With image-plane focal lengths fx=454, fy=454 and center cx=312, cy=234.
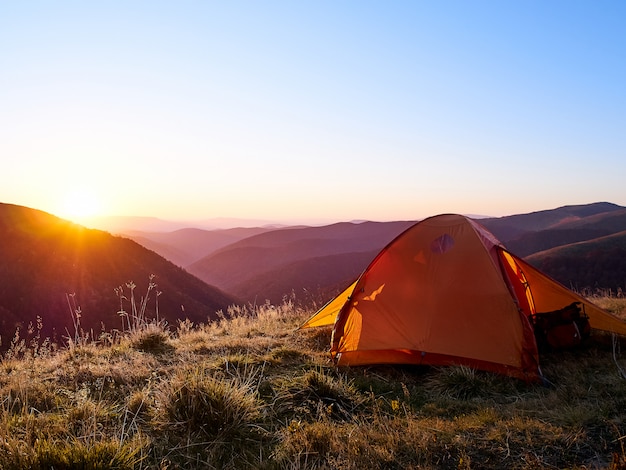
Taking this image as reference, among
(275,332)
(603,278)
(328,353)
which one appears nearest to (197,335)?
(275,332)

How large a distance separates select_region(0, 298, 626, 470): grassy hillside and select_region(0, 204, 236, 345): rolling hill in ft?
87.2

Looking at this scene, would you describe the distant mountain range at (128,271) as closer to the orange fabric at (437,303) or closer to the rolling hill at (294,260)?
the rolling hill at (294,260)

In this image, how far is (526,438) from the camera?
11.5ft

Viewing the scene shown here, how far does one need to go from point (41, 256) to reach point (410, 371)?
44236 millimetres

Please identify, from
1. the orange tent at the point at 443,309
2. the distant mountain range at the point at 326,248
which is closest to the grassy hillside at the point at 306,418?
the orange tent at the point at 443,309

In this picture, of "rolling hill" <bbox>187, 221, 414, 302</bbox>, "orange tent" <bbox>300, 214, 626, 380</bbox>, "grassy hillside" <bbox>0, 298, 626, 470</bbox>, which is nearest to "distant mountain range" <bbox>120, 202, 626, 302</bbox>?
"rolling hill" <bbox>187, 221, 414, 302</bbox>

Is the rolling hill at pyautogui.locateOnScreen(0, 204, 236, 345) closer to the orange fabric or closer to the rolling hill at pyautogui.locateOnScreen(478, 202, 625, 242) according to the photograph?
the orange fabric

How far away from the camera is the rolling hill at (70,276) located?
119 feet

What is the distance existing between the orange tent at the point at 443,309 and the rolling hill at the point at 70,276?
2603 centimetres

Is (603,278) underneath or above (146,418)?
underneath

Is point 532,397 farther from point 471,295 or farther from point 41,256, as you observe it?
point 41,256

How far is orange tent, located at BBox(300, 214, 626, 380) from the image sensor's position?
6070 mm

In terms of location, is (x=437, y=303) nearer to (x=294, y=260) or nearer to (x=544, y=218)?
(x=294, y=260)

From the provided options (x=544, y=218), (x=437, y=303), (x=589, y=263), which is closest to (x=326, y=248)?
(x=544, y=218)
